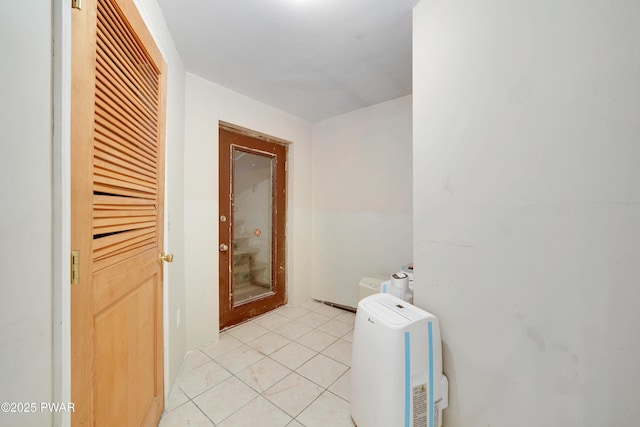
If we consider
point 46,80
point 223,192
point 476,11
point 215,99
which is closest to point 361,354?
point 46,80

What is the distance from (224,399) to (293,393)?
1.48ft

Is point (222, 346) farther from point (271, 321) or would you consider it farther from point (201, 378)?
point (271, 321)

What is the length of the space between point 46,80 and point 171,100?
1.17m

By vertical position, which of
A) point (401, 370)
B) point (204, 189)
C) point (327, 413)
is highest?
point (204, 189)

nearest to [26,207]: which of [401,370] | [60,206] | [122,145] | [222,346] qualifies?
[60,206]

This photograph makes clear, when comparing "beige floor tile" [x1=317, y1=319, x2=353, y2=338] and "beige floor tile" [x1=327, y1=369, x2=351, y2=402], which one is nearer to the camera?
"beige floor tile" [x1=327, y1=369, x2=351, y2=402]

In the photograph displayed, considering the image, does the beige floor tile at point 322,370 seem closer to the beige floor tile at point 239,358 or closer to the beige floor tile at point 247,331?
the beige floor tile at point 239,358

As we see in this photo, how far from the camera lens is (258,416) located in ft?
4.53

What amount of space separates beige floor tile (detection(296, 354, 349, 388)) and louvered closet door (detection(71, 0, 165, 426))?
948 mm

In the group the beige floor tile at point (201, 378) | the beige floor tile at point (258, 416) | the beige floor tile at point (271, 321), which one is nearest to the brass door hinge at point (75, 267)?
the beige floor tile at point (258, 416)

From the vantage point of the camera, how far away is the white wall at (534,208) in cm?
73

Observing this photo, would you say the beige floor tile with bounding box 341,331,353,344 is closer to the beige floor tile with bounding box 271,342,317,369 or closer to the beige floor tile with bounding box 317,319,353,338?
the beige floor tile with bounding box 317,319,353,338

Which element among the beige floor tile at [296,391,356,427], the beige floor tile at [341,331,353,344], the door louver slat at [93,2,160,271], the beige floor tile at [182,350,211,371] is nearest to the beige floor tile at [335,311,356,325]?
the beige floor tile at [341,331,353,344]

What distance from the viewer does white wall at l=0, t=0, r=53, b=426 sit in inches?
18.1
